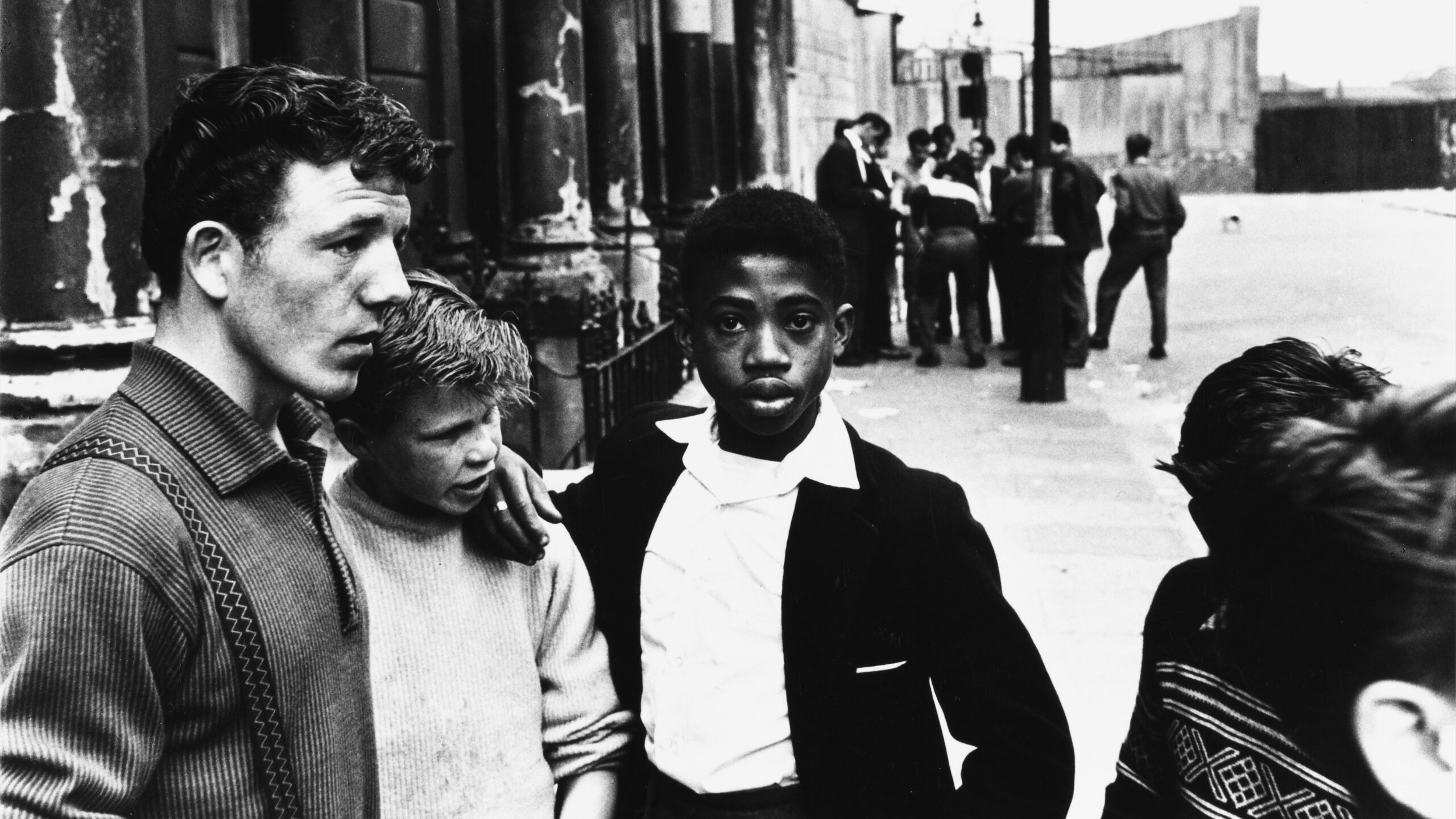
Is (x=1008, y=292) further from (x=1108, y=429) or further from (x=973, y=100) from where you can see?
(x=973, y=100)

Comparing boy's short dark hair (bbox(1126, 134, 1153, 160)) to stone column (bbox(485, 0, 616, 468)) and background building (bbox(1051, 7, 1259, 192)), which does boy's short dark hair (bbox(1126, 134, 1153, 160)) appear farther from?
background building (bbox(1051, 7, 1259, 192))

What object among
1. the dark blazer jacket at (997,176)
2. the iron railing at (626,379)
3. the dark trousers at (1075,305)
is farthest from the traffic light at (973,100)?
the iron railing at (626,379)

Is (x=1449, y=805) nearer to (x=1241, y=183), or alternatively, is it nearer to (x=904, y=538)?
(x=904, y=538)

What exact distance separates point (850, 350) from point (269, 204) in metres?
11.6

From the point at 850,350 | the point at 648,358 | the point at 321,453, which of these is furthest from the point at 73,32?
the point at 850,350

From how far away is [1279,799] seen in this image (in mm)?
1655

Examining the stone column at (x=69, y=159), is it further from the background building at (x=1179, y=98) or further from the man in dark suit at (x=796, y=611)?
the background building at (x=1179, y=98)

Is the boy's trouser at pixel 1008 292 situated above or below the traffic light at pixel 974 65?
below

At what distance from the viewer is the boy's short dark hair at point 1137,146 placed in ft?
42.0

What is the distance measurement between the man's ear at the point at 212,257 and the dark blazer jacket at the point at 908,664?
98 centimetres

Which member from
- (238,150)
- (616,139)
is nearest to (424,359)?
(238,150)

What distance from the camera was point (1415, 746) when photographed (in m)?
1.18

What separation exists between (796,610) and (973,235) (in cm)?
1101

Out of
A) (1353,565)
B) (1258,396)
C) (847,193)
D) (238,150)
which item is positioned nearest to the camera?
(1353,565)
